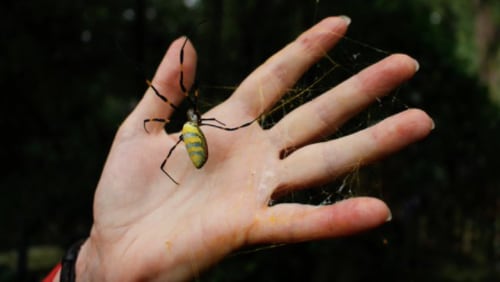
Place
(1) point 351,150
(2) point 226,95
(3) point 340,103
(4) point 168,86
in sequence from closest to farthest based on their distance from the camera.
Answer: (1) point 351,150, (3) point 340,103, (4) point 168,86, (2) point 226,95

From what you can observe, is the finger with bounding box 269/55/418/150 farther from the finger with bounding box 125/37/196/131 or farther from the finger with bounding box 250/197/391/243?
the finger with bounding box 125/37/196/131

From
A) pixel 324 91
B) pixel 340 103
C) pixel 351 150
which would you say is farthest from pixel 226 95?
pixel 351 150

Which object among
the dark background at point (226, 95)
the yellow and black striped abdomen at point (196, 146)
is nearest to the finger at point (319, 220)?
the yellow and black striped abdomen at point (196, 146)

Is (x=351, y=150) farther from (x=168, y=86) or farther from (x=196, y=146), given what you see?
(x=168, y=86)

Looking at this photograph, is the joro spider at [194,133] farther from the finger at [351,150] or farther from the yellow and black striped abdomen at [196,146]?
the finger at [351,150]

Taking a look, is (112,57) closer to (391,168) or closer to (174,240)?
(391,168)

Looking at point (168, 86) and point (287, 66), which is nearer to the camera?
point (287, 66)

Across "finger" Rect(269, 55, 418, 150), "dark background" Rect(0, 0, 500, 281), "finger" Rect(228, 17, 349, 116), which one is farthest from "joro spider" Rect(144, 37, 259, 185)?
"dark background" Rect(0, 0, 500, 281)

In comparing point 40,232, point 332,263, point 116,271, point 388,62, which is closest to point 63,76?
point 40,232
